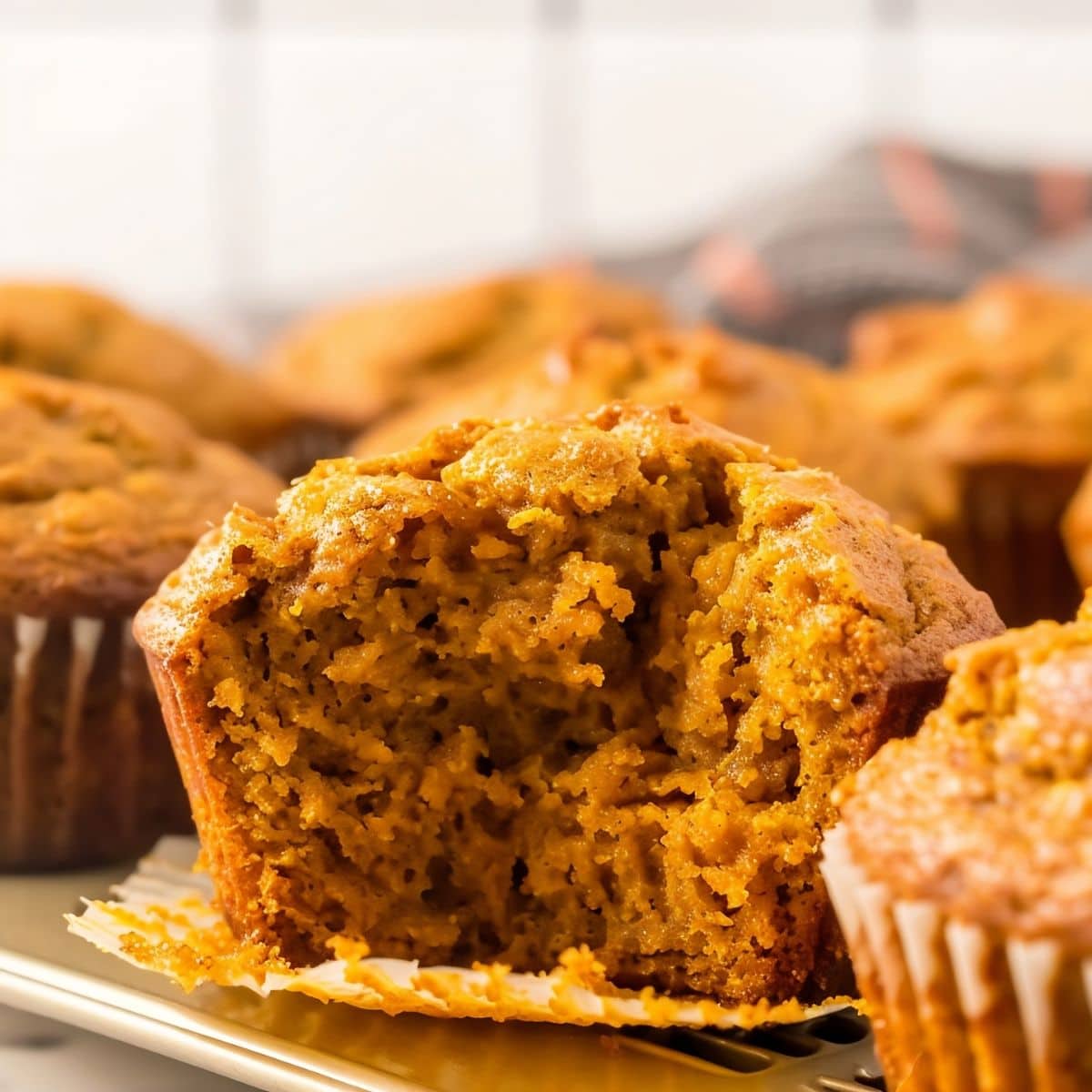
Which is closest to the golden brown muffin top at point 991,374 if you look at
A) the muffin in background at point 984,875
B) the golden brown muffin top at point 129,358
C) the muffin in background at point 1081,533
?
the muffin in background at point 1081,533

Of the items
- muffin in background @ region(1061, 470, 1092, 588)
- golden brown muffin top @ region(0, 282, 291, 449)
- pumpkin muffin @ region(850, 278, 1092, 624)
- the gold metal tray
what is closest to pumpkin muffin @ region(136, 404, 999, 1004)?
the gold metal tray

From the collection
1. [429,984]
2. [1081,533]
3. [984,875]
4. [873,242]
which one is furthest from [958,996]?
[873,242]

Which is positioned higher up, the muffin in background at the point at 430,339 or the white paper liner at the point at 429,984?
the muffin in background at the point at 430,339

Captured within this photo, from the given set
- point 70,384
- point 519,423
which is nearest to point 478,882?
point 519,423

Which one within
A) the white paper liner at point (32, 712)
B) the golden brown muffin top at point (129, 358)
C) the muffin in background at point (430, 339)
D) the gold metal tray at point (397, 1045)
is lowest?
the gold metal tray at point (397, 1045)

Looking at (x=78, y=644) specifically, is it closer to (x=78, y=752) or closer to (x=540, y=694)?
(x=78, y=752)

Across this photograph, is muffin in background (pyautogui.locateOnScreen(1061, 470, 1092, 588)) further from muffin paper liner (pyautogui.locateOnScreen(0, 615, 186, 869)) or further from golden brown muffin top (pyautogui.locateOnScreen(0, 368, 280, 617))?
muffin paper liner (pyautogui.locateOnScreen(0, 615, 186, 869))

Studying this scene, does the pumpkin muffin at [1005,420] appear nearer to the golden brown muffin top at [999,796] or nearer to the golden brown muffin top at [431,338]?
the golden brown muffin top at [431,338]
